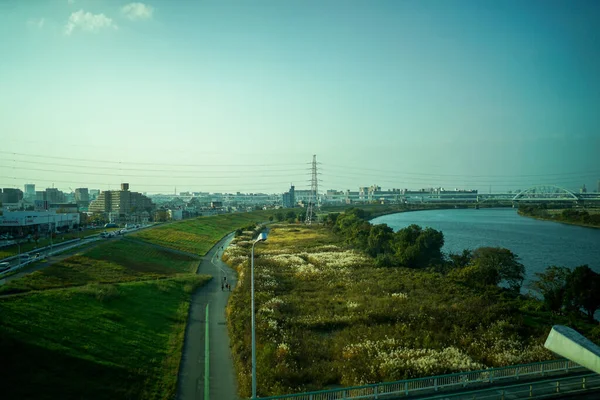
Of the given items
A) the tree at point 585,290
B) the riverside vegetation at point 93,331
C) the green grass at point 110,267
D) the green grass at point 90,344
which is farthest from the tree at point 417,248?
the green grass at point 90,344

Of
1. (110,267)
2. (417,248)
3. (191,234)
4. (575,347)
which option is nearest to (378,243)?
(417,248)

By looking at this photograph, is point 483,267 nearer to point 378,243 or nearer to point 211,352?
point 378,243

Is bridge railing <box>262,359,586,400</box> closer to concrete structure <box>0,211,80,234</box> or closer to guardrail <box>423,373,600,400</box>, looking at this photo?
guardrail <box>423,373,600,400</box>

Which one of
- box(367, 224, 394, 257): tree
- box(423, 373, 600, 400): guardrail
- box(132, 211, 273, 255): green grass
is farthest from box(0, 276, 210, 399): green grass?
box(132, 211, 273, 255): green grass

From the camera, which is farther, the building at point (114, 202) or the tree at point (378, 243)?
the building at point (114, 202)

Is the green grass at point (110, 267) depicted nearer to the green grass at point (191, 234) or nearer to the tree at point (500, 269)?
the green grass at point (191, 234)

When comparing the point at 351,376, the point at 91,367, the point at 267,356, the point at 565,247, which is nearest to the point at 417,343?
the point at 351,376

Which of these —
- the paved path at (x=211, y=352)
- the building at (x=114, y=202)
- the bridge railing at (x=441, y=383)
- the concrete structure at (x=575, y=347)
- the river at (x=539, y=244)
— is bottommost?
the paved path at (x=211, y=352)
